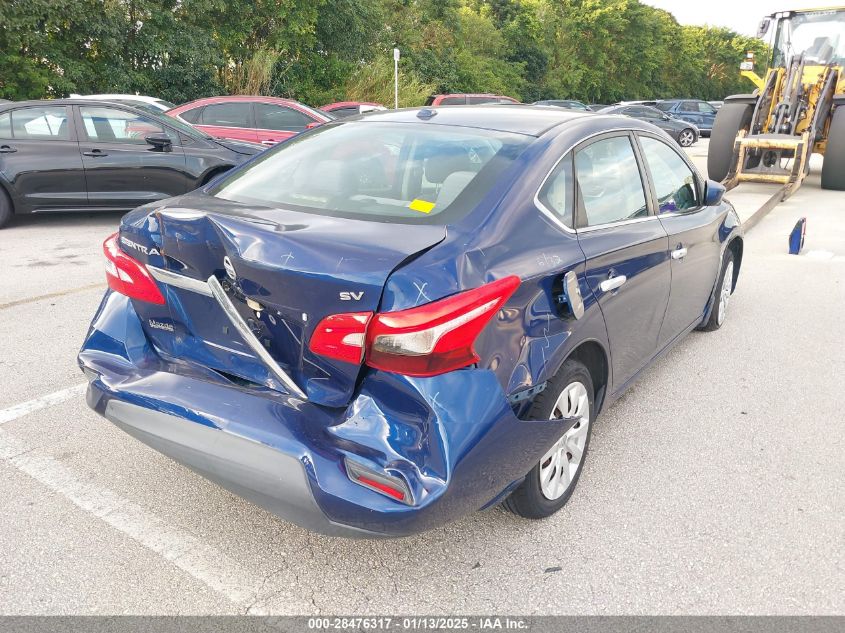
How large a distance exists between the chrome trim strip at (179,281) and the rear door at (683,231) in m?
2.39

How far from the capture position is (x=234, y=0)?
77.5 feet

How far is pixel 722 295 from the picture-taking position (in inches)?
209

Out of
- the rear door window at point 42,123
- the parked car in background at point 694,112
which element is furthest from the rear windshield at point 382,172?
the parked car in background at point 694,112

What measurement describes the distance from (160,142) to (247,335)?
7.17m

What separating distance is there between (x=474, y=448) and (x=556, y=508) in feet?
2.83

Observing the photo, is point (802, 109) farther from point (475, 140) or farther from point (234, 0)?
point (234, 0)

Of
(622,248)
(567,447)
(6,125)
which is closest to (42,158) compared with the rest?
(6,125)

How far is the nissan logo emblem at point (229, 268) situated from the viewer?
2.43 meters

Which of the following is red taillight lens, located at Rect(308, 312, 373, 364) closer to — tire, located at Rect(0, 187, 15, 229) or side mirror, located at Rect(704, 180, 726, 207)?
side mirror, located at Rect(704, 180, 726, 207)

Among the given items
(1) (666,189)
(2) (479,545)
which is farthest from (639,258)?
(2) (479,545)

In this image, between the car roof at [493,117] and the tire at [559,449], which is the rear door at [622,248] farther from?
the tire at [559,449]

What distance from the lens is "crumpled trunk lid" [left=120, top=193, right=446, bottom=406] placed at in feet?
7.52

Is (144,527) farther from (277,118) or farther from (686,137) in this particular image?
(686,137)

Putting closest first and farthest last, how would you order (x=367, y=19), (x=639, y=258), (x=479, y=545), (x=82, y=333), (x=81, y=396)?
(x=479, y=545) < (x=639, y=258) < (x=81, y=396) < (x=82, y=333) < (x=367, y=19)
